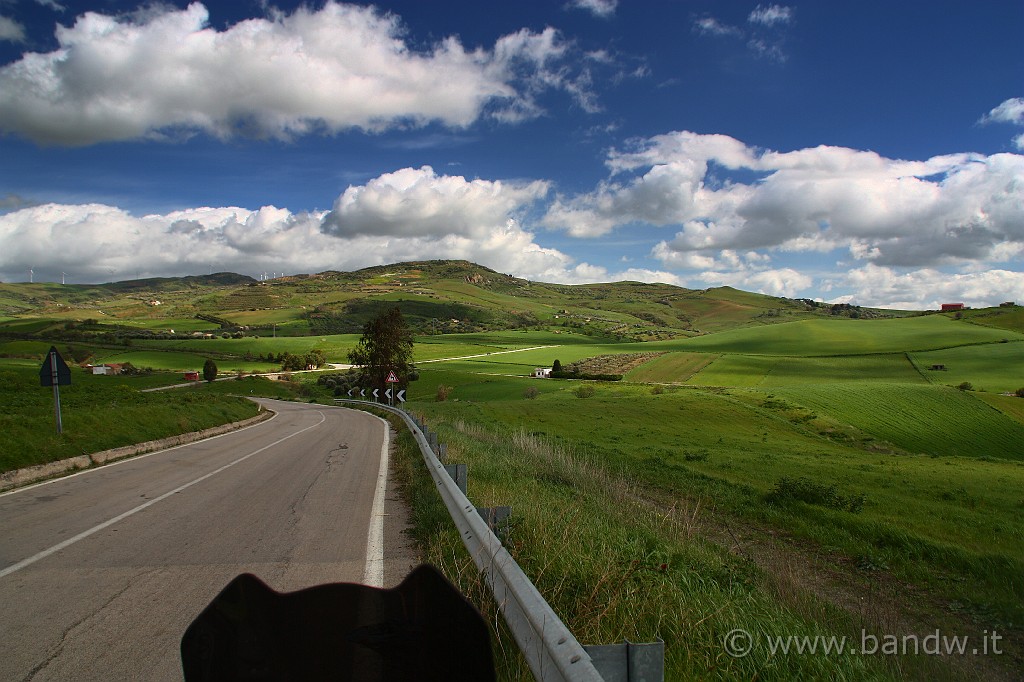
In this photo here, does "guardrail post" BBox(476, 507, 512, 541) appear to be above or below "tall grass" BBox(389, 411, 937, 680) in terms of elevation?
above

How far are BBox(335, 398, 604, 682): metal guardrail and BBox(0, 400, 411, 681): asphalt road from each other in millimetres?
1446

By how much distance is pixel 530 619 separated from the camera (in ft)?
10.3

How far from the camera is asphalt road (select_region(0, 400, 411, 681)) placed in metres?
4.41

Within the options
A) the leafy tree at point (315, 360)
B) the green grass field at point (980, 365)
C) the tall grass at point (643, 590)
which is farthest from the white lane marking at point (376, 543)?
the leafy tree at point (315, 360)

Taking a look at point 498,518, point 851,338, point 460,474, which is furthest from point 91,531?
point 851,338

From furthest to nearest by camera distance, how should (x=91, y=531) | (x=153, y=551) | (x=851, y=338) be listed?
(x=851, y=338), (x=91, y=531), (x=153, y=551)

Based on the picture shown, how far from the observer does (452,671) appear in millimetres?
2121

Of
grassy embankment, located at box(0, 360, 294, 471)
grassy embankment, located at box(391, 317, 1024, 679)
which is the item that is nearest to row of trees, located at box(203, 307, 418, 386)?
grassy embankment, located at box(391, 317, 1024, 679)

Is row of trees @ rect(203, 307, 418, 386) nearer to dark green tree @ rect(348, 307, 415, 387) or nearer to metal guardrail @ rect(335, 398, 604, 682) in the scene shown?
dark green tree @ rect(348, 307, 415, 387)

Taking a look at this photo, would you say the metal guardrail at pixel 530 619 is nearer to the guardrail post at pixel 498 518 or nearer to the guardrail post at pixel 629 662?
the guardrail post at pixel 629 662

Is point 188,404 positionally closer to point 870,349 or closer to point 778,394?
point 778,394

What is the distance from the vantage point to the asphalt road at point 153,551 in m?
4.41

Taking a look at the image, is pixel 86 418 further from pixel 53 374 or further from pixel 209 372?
pixel 209 372

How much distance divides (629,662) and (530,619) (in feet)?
2.43
